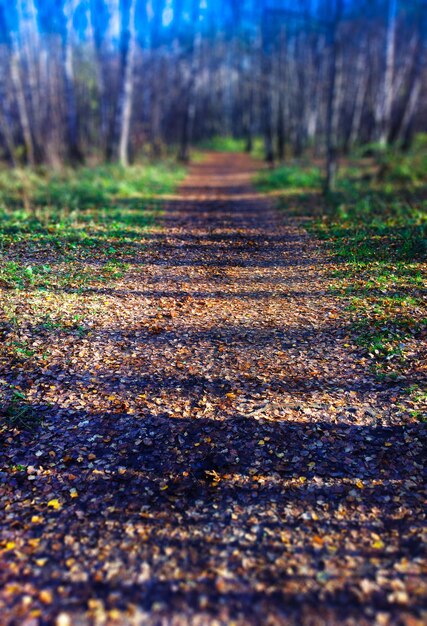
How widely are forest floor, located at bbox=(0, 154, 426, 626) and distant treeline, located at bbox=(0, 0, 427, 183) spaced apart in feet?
46.9

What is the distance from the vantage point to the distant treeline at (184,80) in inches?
799

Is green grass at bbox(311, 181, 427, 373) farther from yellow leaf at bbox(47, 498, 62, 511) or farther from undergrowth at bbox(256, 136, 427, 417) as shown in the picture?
yellow leaf at bbox(47, 498, 62, 511)

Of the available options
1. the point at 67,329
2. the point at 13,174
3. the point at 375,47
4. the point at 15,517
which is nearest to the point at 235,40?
the point at 375,47

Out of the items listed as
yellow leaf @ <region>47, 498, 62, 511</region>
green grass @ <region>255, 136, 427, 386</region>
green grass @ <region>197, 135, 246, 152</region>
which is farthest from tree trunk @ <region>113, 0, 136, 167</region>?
green grass @ <region>197, 135, 246, 152</region>

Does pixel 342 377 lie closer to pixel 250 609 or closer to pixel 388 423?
pixel 388 423

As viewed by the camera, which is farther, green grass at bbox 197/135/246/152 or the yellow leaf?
green grass at bbox 197/135/246/152

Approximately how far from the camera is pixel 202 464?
4312 millimetres

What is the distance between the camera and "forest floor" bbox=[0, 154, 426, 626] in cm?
308

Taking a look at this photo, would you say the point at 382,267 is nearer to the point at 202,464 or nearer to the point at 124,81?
the point at 202,464

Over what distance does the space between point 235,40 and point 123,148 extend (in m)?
33.7

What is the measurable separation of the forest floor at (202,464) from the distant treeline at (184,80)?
1430cm

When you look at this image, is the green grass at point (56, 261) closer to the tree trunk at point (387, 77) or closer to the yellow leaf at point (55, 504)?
the yellow leaf at point (55, 504)

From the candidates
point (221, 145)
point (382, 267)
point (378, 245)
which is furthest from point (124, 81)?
point (221, 145)

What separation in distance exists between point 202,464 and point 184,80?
37531 mm
